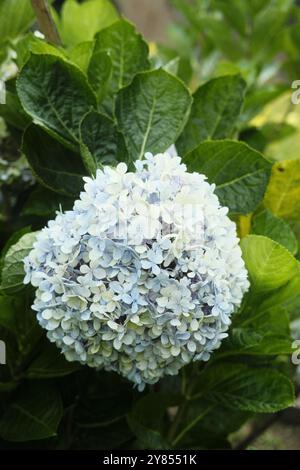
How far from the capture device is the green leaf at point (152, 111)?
1224 millimetres

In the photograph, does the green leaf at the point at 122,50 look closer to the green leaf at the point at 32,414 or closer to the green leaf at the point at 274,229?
the green leaf at the point at 274,229

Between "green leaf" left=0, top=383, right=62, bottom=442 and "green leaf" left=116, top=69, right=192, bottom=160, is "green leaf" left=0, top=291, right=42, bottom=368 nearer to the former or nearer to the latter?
"green leaf" left=0, top=383, right=62, bottom=442

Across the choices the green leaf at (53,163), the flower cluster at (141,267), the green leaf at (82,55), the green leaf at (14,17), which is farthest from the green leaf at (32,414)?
the green leaf at (14,17)

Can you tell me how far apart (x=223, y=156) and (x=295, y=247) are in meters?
0.19

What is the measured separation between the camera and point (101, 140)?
1207 millimetres

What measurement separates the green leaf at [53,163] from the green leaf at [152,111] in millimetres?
105

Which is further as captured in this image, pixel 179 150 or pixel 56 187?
pixel 179 150

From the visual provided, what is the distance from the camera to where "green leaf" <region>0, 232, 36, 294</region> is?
1121 mm

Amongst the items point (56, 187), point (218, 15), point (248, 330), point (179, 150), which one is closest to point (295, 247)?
point (248, 330)

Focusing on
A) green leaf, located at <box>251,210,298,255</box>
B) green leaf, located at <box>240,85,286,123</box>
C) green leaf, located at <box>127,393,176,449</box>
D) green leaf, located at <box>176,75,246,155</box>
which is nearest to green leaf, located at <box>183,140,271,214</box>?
green leaf, located at <box>251,210,298,255</box>

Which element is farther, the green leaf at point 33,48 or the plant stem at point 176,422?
the plant stem at point 176,422

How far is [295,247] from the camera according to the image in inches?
48.0

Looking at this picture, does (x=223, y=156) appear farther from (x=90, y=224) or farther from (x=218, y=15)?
(x=218, y=15)

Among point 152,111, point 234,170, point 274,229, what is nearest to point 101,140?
point 152,111
